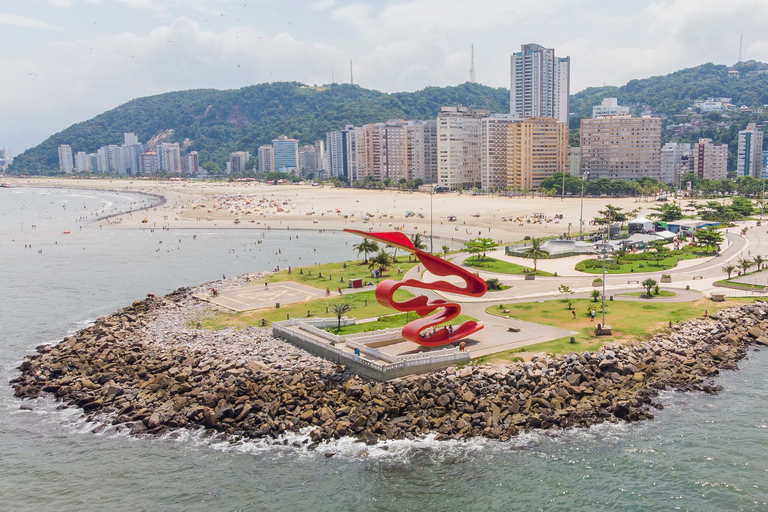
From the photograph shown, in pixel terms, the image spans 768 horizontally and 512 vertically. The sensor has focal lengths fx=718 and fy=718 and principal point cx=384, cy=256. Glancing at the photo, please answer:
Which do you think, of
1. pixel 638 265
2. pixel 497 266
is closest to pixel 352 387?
pixel 497 266

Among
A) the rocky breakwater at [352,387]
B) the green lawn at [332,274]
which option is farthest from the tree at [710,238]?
the green lawn at [332,274]

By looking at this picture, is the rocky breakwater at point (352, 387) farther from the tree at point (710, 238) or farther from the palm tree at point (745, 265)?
the tree at point (710, 238)

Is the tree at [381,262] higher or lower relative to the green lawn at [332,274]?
higher

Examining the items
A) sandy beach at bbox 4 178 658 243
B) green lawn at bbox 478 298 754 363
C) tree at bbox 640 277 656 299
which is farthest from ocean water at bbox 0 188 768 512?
sandy beach at bbox 4 178 658 243

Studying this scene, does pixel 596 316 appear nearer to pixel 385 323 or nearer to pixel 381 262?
pixel 385 323

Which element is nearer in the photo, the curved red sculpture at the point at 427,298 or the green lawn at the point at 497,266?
the curved red sculpture at the point at 427,298

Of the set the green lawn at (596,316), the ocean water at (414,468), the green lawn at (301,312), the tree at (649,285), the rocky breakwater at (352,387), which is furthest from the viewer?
the tree at (649,285)

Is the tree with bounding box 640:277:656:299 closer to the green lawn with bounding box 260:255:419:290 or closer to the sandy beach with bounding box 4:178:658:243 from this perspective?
the green lawn with bounding box 260:255:419:290
